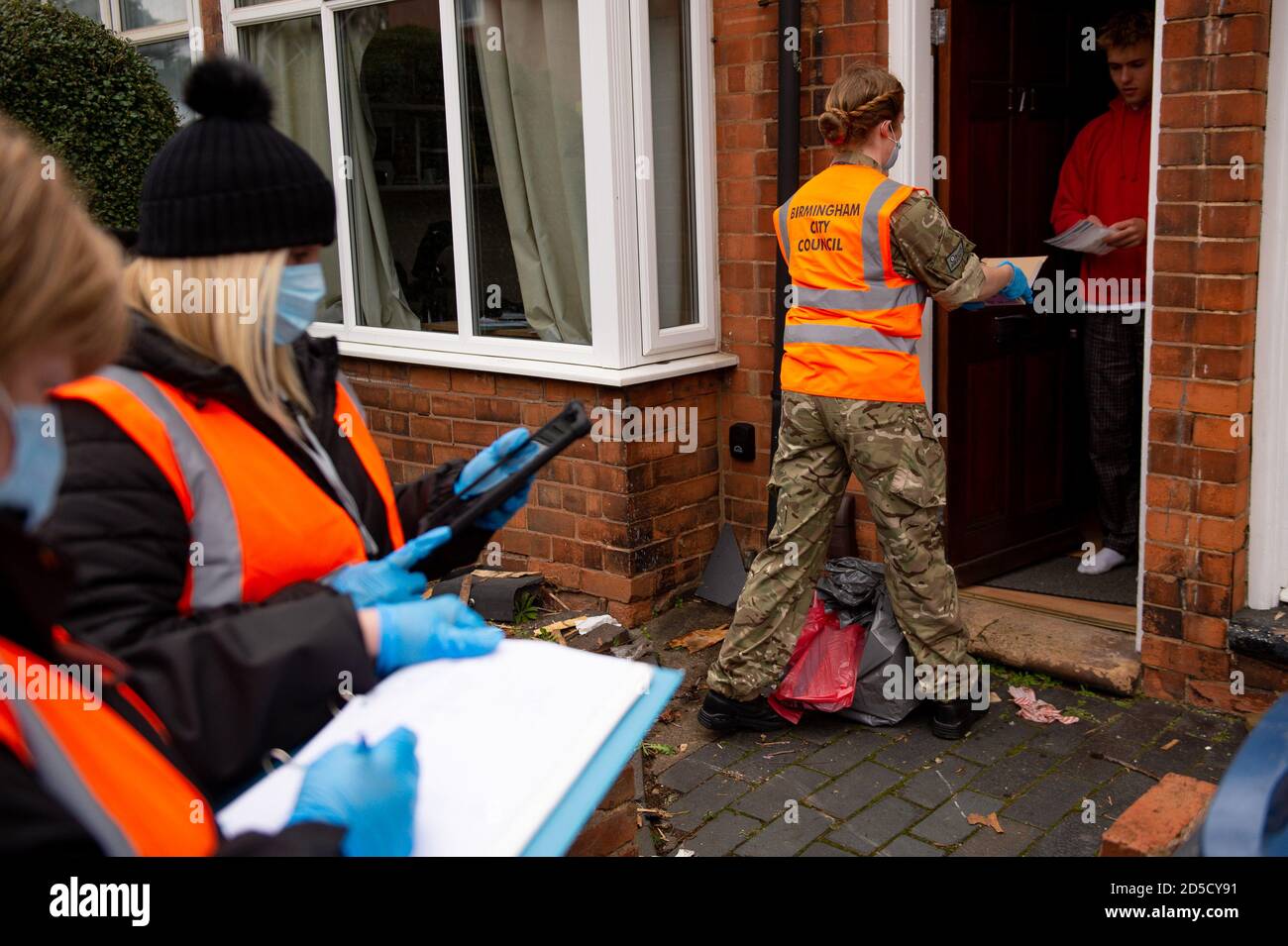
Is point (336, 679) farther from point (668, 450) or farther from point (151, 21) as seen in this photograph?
point (151, 21)

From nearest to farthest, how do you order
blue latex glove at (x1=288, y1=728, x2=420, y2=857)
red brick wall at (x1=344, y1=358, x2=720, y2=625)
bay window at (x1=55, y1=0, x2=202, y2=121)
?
1. blue latex glove at (x1=288, y1=728, x2=420, y2=857)
2. red brick wall at (x1=344, y1=358, x2=720, y2=625)
3. bay window at (x1=55, y1=0, x2=202, y2=121)

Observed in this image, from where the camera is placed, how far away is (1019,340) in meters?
5.68

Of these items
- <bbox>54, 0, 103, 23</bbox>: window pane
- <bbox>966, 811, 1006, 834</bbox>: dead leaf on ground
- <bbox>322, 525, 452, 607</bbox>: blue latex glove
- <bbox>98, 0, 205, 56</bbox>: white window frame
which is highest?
<bbox>54, 0, 103, 23</bbox>: window pane

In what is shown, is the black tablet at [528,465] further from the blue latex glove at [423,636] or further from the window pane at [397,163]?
the window pane at [397,163]

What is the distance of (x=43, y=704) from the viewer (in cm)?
119

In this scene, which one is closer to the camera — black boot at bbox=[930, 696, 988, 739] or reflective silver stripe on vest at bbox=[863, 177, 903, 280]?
reflective silver stripe on vest at bbox=[863, 177, 903, 280]

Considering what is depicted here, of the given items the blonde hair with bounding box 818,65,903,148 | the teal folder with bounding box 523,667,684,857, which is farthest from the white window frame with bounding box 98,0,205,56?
the teal folder with bounding box 523,667,684,857

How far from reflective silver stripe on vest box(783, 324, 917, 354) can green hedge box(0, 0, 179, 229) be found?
13.3ft

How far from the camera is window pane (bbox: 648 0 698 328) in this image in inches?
214

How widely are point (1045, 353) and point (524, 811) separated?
4999mm

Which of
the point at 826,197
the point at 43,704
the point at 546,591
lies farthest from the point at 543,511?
the point at 43,704

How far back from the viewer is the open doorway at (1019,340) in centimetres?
517

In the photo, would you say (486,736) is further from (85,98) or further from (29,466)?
(85,98)

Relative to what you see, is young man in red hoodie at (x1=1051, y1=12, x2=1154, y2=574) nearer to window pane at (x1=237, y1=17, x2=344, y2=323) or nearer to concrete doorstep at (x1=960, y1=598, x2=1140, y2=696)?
concrete doorstep at (x1=960, y1=598, x2=1140, y2=696)
